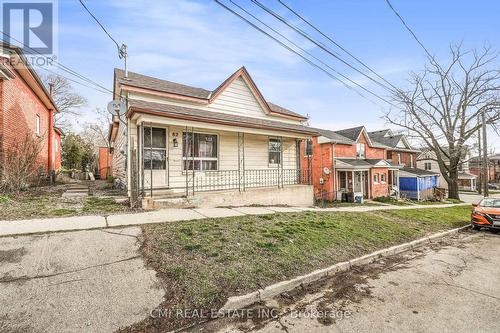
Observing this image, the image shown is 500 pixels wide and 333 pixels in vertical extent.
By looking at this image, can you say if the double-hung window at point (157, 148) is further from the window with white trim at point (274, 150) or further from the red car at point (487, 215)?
the red car at point (487, 215)

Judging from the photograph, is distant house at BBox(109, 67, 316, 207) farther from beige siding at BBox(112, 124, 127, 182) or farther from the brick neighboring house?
the brick neighboring house

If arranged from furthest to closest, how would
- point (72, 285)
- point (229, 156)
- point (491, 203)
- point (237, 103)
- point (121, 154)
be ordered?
point (237, 103)
point (121, 154)
point (229, 156)
point (491, 203)
point (72, 285)

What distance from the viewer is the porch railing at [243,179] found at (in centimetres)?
960

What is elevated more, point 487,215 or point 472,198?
point 487,215

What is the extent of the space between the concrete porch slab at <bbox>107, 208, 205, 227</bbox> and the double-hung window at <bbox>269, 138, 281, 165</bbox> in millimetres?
6166

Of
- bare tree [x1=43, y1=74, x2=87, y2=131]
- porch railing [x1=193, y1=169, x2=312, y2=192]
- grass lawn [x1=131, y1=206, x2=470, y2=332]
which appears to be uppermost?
bare tree [x1=43, y1=74, x2=87, y2=131]

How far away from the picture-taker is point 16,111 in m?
9.45

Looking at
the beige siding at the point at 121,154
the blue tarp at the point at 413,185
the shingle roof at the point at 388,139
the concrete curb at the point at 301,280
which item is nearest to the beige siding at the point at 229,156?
the beige siding at the point at 121,154

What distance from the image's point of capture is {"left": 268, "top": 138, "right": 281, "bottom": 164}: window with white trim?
1214 cm

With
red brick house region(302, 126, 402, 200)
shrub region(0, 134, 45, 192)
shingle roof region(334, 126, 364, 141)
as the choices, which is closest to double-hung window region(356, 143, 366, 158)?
red brick house region(302, 126, 402, 200)

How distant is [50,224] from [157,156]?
427 centimetres

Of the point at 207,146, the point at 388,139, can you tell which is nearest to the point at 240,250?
the point at 207,146

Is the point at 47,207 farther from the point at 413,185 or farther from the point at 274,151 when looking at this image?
the point at 413,185

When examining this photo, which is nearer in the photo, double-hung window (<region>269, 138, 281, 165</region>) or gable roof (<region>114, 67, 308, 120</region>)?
gable roof (<region>114, 67, 308, 120</region>)
